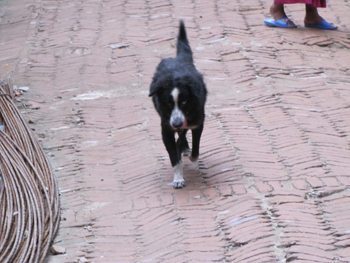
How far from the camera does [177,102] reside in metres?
5.18

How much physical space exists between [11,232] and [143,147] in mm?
1563

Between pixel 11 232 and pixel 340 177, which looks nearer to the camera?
pixel 11 232

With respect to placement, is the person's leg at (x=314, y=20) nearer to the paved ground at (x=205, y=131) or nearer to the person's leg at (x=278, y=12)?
the paved ground at (x=205, y=131)

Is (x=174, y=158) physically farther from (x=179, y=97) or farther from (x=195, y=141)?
(x=179, y=97)

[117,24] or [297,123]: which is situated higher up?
[297,123]

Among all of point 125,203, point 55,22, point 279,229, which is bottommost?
point 55,22

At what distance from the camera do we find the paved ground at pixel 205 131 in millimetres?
4715

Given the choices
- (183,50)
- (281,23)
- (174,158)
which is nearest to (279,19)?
(281,23)

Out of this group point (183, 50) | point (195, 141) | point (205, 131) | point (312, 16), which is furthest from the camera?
point (312, 16)

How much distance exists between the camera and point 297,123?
21.2 feet

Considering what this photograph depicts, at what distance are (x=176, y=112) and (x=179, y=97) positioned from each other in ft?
0.32

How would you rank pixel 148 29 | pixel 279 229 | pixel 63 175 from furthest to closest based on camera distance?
pixel 148 29
pixel 63 175
pixel 279 229

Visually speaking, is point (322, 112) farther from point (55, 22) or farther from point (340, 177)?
point (55, 22)

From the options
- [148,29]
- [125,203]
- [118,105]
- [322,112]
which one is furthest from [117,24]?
[125,203]
